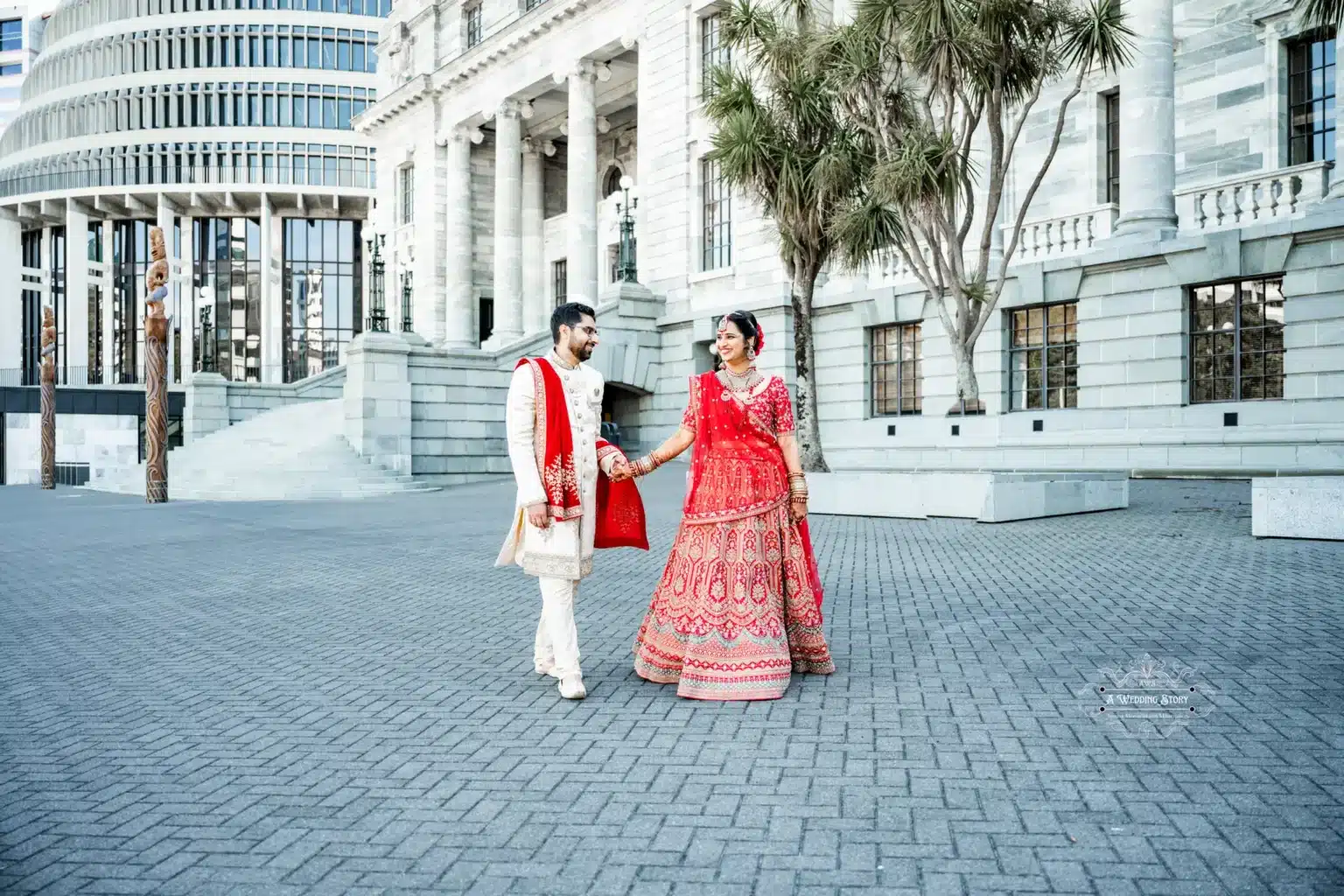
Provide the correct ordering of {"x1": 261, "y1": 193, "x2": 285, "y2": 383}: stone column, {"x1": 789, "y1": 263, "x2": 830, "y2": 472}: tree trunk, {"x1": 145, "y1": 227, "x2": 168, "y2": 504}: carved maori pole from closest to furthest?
{"x1": 789, "y1": 263, "x2": 830, "y2": 472}: tree trunk, {"x1": 145, "y1": 227, "x2": 168, "y2": 504}: carved maori pole, {"x1": 261, "y1": 193, "x2": 285, "y2": 383}: stone column

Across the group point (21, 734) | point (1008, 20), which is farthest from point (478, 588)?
point (1008, 20)

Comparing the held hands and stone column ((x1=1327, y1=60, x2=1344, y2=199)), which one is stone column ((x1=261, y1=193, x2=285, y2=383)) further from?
the held hands

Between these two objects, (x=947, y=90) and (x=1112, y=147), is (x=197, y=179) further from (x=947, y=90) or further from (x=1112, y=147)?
(x=947, y=90)

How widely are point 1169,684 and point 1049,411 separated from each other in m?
17.3

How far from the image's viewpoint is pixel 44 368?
97.7ft

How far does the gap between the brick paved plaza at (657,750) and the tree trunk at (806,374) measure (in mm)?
8008

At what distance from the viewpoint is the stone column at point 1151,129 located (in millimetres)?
19906

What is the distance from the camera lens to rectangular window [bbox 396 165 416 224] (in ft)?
148

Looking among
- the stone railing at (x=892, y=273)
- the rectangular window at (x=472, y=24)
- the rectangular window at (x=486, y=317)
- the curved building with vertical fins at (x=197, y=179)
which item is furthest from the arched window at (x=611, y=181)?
the curved building with vertical fins at (x=197, y=179)

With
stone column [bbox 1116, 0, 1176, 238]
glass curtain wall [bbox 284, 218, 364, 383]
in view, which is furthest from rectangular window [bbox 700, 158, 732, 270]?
glass curtain wall [bbox 284, 218, 364, 383]

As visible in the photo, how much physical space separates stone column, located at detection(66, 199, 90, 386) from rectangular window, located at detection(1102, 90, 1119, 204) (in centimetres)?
5956

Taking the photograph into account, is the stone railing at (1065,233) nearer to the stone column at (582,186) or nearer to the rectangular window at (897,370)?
the rectangular window at (897,370)

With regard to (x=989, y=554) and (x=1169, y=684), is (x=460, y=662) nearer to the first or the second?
(x=1169, y=684)

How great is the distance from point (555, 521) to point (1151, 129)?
18.7m
